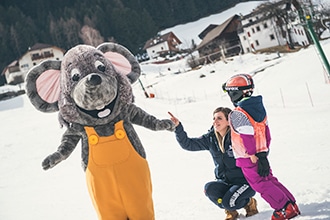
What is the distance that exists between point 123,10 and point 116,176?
80.8 metres

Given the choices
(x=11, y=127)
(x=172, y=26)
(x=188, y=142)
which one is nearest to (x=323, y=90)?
(x=188, y=142)

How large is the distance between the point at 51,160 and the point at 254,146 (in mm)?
1877

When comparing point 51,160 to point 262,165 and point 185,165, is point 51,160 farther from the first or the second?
point 185,165

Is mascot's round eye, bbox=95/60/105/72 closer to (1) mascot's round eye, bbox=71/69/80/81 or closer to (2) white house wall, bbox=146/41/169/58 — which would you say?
(1) mascot's round eye, bbox=71/69/80/81

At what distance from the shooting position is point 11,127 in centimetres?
1741

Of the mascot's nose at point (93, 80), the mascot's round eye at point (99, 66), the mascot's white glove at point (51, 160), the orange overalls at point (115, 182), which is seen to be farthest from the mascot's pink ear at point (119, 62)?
the mascot's white glove at point (51, 160)

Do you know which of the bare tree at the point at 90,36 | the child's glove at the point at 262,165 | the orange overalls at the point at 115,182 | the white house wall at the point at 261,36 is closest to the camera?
the child's glove at the point at 262,165

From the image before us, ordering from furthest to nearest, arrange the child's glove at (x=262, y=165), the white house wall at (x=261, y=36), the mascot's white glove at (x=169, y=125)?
the white house wall at (x=261, y=36) → the mascot's white glove at (x=169, y=125) → the child's glove at (x=262, y=165)

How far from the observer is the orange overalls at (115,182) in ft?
9.22

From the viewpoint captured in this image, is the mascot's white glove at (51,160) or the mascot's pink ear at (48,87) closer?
the mascot's white glove at (51,160)

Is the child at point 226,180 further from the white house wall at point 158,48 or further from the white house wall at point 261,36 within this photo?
the white house wall at point 158,48

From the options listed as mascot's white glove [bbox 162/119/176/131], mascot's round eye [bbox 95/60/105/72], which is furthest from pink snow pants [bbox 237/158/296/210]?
mascot's round eye [bbox 95/60/105/72]

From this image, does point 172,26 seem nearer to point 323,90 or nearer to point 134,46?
point 134,46

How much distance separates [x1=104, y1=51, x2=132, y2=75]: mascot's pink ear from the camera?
3.51 m
